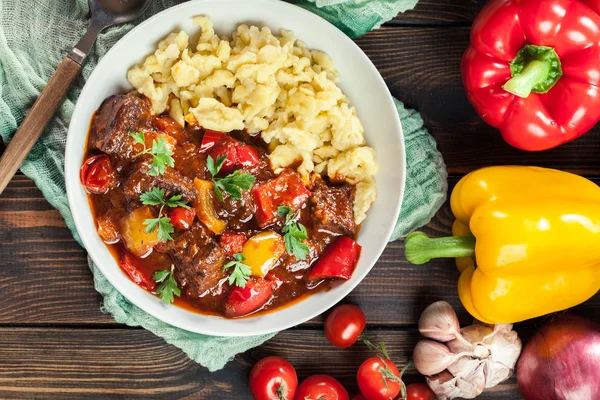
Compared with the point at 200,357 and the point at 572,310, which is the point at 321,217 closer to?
the point at 200,357

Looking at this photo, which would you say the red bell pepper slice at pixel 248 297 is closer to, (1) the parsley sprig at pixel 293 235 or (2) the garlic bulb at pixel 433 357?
(1) the parsley sprig at pixel 293 235

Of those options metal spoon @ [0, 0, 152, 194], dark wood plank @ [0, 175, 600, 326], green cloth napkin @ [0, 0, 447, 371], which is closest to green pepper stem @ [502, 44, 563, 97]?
green cloth napkin @ [0, 0, 447, 371]

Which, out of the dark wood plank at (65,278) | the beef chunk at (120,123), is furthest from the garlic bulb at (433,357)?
the beef chunk at (120,123)

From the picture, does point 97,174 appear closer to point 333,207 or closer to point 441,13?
point 333,207

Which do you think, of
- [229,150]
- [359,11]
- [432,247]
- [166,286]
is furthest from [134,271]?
[359,11]

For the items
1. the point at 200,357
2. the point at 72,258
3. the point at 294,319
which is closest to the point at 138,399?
the point at 200,357
